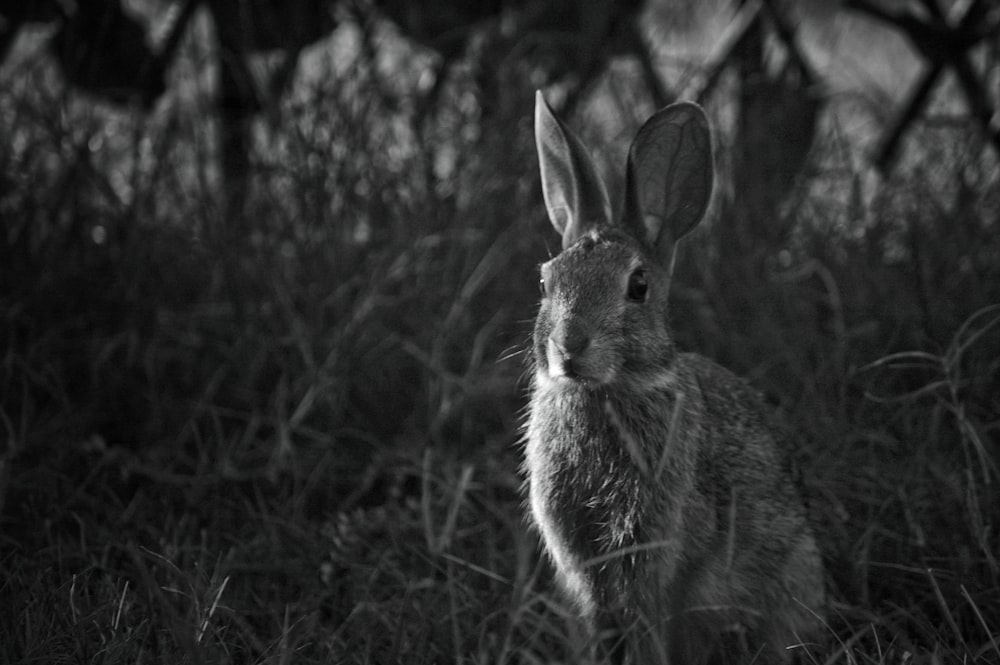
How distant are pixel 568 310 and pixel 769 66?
9.91 ft

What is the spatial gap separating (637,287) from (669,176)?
14.6 inches

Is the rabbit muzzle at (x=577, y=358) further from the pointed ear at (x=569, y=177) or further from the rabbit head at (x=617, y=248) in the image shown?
the pointed ear at (x=569, y=177)

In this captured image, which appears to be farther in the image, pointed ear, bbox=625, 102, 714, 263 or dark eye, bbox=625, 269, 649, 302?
pointed ear, bbox=625, 102, 714, 263

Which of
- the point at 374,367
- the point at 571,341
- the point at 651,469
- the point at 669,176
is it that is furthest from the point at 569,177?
the point at 374,367

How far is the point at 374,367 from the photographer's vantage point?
12.1 feet

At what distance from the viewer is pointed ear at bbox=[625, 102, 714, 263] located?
8.57 feet

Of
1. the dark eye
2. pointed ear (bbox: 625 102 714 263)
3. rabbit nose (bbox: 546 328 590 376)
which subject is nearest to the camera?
rabbit nose (bbox: 546 328 590 376)

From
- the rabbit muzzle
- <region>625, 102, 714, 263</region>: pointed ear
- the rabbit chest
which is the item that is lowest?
the rabbit chest

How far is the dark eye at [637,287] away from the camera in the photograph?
250cm

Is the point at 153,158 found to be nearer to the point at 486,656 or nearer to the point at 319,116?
the point at 319,116

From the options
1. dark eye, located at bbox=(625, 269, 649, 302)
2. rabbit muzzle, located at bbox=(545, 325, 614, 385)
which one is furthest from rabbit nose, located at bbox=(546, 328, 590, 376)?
dark eye, located at bbox=(625, 269, 649, 302)

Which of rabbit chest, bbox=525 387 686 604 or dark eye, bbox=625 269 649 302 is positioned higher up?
dark eye, bbox=625 269 649 302

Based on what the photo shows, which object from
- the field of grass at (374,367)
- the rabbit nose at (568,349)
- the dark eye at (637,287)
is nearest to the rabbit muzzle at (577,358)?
the rabbit nose at (568,349)

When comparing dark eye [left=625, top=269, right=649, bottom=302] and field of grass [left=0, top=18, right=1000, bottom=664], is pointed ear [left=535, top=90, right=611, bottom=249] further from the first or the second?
field of grass [left=0, top=18, right=1000, bottom=664]
